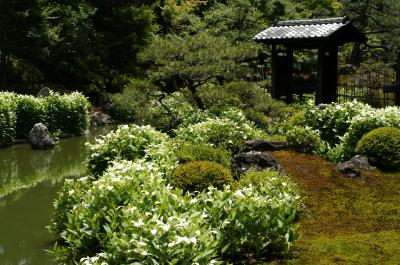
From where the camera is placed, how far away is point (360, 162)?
411 inches

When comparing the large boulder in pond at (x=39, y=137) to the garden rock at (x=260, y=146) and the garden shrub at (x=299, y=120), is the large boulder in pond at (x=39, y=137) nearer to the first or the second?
the garden shrub at (x=299, y=120)

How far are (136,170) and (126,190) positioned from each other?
2.46 feet

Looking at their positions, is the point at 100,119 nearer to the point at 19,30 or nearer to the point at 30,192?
the point at 19,30

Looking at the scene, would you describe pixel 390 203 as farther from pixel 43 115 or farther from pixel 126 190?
pixel 43 115

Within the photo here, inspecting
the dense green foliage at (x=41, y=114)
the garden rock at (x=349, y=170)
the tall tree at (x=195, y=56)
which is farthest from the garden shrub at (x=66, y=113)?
the garden rock at (x=349, y=170)

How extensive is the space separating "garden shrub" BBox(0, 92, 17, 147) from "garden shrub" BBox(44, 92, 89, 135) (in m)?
1.45

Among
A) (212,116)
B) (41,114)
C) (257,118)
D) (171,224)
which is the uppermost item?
(171,224)

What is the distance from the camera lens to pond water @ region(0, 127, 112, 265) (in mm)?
8547

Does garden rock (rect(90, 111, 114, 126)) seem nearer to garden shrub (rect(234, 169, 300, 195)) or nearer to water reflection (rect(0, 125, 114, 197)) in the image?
water reflection (rect(0, 125, 114, 197))

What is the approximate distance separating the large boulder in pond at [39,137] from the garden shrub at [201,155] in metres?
8.95

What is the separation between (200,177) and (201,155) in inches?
57.4

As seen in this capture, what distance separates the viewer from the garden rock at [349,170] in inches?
385

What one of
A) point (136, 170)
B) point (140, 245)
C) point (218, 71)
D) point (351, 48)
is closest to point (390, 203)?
point (136, 170)

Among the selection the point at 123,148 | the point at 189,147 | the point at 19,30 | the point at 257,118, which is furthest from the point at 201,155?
the point at 19,30
